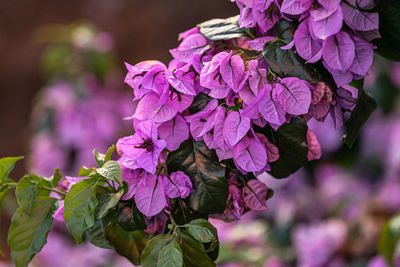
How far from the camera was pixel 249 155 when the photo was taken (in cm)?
44

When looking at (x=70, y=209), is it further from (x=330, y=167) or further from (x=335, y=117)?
(x=330, y=167)

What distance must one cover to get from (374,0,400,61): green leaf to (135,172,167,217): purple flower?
0.84ft

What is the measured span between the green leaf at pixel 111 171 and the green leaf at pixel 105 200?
2cm

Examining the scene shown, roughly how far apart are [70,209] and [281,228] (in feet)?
2.97

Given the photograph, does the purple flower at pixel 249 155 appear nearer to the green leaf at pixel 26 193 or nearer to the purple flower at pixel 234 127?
the purple flower at pixel 234 127

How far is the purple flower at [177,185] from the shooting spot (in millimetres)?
441

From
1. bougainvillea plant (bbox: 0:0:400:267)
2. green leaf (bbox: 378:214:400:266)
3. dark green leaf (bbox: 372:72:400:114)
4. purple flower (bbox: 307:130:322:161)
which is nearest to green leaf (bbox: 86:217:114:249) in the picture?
bougainvillea plant (bbox: 0:0:400:267)

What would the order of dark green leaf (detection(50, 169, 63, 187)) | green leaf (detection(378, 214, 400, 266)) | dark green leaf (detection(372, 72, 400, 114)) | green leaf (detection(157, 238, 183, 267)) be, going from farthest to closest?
dark green leaf (detection(372, 72, 400, 114)) < green leaf (detection(378, 214, 400, 266)) < dark green leaf (detection(50, 169, 63, 187)) < green leaf (detection(157, 238, 183, 267))

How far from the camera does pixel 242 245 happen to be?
117cm

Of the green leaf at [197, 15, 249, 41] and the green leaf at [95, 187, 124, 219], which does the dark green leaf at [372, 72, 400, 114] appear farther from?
the green leaf at [95, 187, 124, 219]

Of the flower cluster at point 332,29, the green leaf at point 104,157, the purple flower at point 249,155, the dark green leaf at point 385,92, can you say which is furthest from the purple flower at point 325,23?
the dark green leaf at point 385,92

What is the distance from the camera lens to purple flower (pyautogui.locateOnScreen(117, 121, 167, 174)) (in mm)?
430

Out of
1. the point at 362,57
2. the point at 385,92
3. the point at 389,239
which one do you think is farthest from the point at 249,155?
the point at 385,92

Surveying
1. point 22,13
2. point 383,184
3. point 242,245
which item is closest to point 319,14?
point 242,245
